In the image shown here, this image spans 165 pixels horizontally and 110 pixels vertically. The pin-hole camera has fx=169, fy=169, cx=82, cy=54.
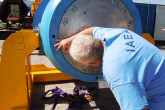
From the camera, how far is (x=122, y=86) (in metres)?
1.00

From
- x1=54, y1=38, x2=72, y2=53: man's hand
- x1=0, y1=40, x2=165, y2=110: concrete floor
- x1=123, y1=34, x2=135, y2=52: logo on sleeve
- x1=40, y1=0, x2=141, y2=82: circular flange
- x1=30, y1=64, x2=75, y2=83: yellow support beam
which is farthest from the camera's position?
x1=30, y1=64, x2=75, y2=83: yellow support beam

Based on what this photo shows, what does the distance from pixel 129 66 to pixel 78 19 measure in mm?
874

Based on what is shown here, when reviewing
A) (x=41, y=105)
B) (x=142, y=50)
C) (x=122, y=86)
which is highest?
(x=142, y=50)

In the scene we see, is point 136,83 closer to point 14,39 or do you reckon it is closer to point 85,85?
point 14,39

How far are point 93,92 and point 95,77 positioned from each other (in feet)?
2.47

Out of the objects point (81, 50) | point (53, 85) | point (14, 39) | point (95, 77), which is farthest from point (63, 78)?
point (81, 50)

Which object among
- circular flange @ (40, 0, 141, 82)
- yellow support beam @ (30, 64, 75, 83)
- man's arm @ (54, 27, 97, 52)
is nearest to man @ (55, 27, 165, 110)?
man's arm @ (54, 27, 97, 52)

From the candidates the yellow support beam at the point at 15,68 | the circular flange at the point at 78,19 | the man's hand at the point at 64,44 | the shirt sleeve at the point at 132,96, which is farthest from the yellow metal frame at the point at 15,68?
the shirt sleeve at the point at 132,96

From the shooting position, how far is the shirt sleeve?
0.96 m

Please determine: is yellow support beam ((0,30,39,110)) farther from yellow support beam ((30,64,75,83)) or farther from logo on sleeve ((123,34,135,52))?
logo on sleeve ((123,34,135,52))

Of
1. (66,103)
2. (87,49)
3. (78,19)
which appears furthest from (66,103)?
(87,49)

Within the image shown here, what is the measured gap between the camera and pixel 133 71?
1.01 meters

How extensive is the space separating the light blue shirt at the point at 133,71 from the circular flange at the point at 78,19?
59 cm

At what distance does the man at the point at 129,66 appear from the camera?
3.24 feet
